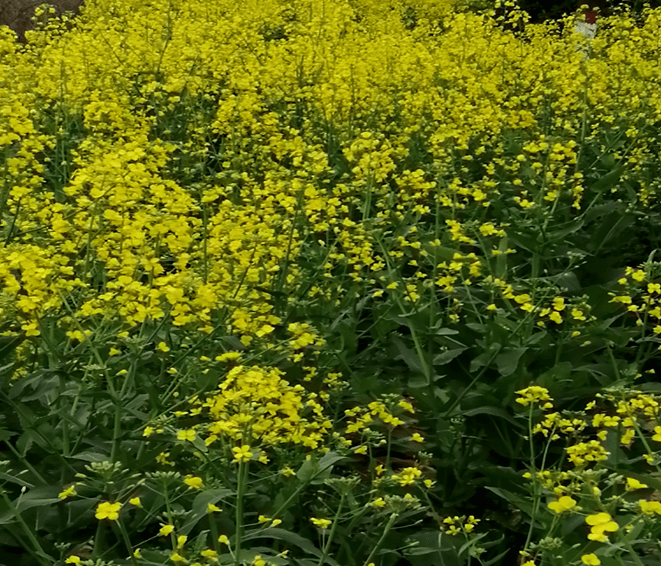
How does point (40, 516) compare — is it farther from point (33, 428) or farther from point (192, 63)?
point (192, 63)

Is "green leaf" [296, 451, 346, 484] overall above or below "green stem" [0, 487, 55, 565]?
above

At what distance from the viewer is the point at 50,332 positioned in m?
2.88

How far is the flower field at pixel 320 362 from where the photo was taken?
228 cm

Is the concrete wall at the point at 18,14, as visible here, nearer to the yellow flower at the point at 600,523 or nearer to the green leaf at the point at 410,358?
the green leaf at the point at 410,358

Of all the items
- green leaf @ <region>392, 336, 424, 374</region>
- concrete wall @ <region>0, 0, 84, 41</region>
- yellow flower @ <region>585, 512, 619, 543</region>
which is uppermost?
concrete wall @ <region>0, 0, 84, 41</region>

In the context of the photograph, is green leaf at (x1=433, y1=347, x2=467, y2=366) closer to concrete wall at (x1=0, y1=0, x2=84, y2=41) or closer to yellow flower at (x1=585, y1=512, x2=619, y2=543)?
yellow flower at (x1=585, y1=512, x2=619, y2=543)

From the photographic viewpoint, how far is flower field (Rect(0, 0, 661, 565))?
2283 mm

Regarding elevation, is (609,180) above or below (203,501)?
above

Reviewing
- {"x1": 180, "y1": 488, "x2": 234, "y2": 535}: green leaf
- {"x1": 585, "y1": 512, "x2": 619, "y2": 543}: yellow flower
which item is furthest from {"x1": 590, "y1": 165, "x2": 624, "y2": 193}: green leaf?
{"x1": 585, "y1": 512, "x2": 619, "y2": 543}: yellow flower

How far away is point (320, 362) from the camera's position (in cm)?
333

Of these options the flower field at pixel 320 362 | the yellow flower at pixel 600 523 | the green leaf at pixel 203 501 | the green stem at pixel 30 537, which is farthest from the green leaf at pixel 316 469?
the yellow flower at pixel 600 523

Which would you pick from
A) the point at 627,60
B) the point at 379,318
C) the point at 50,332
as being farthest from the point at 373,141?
the point at 627,60

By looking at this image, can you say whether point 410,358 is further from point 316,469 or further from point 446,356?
point 316,469

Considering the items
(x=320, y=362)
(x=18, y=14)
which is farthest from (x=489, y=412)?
A: (x=18, y=14)
